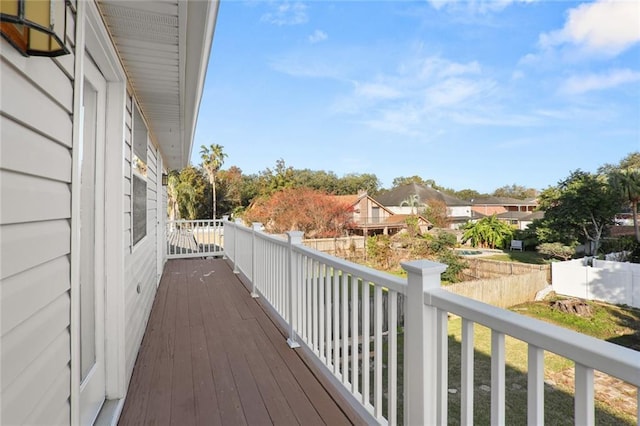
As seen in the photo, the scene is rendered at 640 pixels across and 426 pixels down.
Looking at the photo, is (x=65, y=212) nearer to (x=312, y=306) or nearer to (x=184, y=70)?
A: (x=184, y=70)

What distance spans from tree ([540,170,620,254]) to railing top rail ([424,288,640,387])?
1992 centimetres

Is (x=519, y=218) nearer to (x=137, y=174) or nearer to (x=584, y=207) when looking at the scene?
(x=584, y=207)

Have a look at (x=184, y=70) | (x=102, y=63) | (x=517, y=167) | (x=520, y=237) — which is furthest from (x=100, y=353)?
(x=517, y=167)

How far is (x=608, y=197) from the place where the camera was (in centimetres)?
1641

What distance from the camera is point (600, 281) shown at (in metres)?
12.0

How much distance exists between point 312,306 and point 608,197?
19.5 m

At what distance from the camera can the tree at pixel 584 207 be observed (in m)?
16.5

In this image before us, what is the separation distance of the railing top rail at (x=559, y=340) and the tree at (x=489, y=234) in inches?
1047

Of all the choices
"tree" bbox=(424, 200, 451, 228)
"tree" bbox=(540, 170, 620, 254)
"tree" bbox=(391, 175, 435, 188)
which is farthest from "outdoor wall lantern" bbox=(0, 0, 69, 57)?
"tree" bbox=(391, 175, 435, 188)

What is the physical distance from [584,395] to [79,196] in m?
1.77

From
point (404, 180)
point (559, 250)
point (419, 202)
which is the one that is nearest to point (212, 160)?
point (419, 202)

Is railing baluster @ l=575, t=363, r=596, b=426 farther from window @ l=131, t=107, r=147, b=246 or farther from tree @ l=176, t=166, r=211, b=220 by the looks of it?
tree @ l=176, t=166, r=211, b=220

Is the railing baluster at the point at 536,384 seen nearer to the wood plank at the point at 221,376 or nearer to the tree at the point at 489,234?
the wood plank at the point at 221,376

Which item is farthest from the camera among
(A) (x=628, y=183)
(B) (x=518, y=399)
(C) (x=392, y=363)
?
(A) (x=628, y=183)
